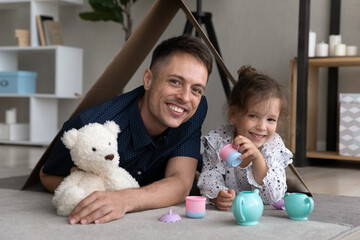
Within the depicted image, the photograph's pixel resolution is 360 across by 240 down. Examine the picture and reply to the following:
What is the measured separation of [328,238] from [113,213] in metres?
0.47

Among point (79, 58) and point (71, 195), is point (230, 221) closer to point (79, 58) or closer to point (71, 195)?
point (71, 195)

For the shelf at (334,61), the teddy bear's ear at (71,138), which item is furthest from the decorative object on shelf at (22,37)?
the teddy bear's ear at (71,138)

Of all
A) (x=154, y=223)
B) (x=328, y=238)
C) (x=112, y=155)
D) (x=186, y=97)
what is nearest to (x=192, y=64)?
(x=186, y=97)

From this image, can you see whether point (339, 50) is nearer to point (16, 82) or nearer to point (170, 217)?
point (170, 217)

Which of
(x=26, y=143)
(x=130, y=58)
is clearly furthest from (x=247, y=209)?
(x=26, y=143)

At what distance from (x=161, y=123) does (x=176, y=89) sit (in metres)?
0.13

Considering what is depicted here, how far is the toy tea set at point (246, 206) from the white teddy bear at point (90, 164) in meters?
0.19

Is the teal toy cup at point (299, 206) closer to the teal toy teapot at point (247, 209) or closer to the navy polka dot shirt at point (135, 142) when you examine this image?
the teal toy teapot at point (247, 209)

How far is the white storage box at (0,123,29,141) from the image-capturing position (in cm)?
391

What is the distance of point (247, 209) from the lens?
1180 millimetres

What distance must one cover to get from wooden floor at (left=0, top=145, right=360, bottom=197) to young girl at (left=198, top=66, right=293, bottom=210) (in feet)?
1.38

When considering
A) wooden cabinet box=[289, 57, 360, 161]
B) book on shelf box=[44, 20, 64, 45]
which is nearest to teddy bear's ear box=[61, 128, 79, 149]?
wooden cabinet box=[289, 57, 360, 161]

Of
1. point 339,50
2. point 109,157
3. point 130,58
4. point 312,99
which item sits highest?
point 339,50

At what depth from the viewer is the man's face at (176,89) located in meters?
1.43
